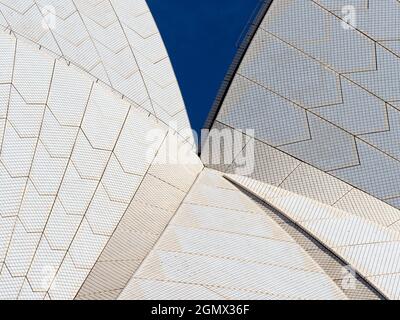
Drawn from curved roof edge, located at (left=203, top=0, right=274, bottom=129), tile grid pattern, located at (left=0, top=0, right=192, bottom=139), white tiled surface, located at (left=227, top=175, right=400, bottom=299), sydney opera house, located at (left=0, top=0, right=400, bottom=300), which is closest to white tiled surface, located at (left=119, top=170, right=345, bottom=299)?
sydney opera house, located at (left=0, top=0, right=400, bottom=300)

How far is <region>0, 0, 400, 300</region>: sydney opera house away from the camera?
15.2 m

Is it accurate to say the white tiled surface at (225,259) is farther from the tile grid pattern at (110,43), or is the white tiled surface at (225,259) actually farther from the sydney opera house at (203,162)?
the tile grid pattern at (110,43)

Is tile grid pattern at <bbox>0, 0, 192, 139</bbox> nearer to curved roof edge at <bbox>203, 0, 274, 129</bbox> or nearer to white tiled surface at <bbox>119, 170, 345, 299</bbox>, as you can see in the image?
curved roof edge at <bbox>203, 0, 274, 129</bbox>

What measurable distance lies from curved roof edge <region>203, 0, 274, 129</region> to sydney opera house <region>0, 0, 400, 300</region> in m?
0.05

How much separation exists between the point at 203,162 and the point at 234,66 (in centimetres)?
246

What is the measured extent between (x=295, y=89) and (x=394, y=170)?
2.97m

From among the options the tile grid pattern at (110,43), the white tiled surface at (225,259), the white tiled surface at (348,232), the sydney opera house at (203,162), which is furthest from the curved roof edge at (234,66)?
the white tiled surface at (225,259)

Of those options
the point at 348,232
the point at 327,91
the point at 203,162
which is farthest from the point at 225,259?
the point at 327,91

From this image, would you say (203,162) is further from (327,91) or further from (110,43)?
(110,43)

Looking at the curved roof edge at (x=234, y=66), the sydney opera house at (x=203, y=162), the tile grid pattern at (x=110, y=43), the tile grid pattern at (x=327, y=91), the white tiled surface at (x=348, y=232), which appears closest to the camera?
the sydney opera house at (x=203, y=162)

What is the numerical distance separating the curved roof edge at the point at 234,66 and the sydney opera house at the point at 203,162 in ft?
0.17

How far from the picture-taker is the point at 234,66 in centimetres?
1830

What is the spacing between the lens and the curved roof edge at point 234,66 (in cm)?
1819
